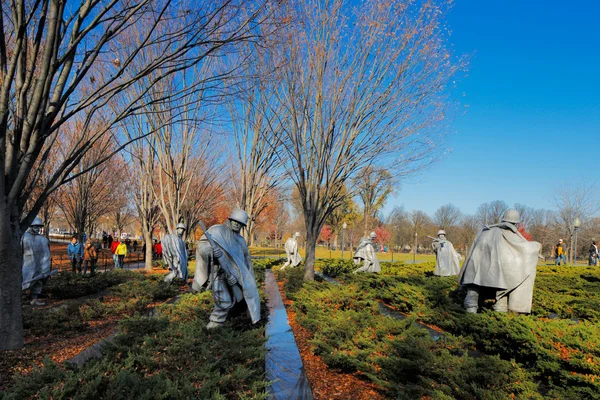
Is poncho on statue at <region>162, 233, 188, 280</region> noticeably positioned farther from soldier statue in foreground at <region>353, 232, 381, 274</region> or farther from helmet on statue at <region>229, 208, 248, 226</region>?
helmet on statue at <region>229, 208, 248, 226</region>

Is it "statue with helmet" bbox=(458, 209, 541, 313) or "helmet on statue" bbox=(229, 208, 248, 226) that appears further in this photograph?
"statue with helmet" bbox=(458, 209, 541, 313)

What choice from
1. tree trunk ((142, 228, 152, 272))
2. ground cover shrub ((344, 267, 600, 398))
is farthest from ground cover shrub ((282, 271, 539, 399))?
tree trunk ((142, 228, 152, 272))

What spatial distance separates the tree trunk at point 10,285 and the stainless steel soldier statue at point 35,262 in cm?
423

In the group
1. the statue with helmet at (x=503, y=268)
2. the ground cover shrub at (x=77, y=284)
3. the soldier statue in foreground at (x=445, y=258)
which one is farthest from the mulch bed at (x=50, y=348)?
the soldier statue in foreground at (x=445, y=258)

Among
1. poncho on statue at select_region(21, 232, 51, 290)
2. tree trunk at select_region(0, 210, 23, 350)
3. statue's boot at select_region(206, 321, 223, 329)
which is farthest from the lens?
poncho on statue at select_region(21, 232, 51, 290)

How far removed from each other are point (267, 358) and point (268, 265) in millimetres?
14121

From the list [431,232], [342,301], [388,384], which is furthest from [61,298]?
[431,232]

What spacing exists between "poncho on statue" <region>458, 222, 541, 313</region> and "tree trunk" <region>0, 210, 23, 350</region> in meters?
6.95

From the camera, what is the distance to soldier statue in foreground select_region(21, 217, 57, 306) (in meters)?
8.52

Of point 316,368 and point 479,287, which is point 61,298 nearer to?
point 316,368

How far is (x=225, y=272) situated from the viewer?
5.37m

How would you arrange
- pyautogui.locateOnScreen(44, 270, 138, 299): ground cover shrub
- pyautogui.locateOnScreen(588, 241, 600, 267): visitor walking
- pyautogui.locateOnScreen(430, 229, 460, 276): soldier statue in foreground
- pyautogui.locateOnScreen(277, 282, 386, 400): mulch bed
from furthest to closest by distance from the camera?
1. pyautogui.locateOnScreen(588, 241, 600, 267): visitor walking
2. pyautogui.locateOnScreen(430, 229, 460, 276): soldier statue in foreground
3. pyautogui.locateOnScreen(44, 270, 138, 299): ground cover shrub
4. pyautogui.locateOnScreen(277, 282, 386, 400): mulch bed

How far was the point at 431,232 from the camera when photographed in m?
63.2

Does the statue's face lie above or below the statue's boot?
above
